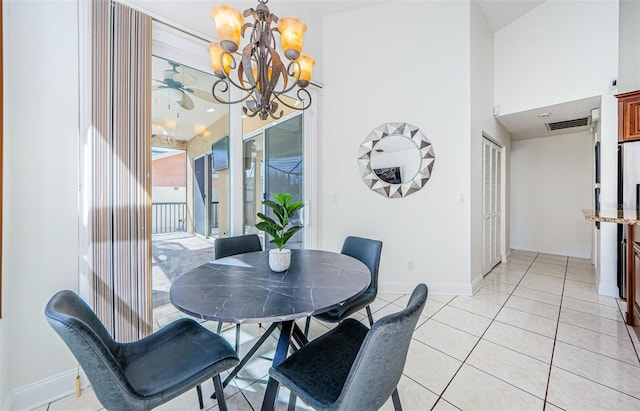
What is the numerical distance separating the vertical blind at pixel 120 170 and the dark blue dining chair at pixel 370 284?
1.32 metres

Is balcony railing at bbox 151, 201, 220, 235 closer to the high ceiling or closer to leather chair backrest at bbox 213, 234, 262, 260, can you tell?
leather chair backrest at bbox 213, 234, 262, 260

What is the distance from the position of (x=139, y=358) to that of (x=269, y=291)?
0.72 meters

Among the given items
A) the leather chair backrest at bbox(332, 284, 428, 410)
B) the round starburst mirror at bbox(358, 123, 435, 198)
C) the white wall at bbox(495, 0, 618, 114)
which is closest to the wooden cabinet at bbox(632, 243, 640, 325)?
the round starburst mirror at bbox(358, 123, 435, 198)

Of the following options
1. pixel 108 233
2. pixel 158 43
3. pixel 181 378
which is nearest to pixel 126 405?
pixel 181 378

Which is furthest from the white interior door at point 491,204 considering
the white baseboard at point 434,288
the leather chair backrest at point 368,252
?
the leather chair backrest at point 368,252

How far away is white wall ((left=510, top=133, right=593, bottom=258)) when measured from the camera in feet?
15.9

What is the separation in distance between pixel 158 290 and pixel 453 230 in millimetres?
3266

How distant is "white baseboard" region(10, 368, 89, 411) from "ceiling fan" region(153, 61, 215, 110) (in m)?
2.13

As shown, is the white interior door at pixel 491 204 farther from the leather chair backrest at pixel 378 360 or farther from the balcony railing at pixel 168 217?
the balcony railing at pixel 168 217

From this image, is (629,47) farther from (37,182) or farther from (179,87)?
(37,182)

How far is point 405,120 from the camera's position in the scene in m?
3.27

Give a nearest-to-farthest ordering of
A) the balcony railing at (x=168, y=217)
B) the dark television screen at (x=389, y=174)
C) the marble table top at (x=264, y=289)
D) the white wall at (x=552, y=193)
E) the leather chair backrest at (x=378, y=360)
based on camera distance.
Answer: the leather chair backrest at (x=378, y=360), the marble table top at (x=264, y=289), the balcony railing at (x=168, y=217), the dark television screen at (x=389, y=174), the white wall at (x=552, y=193)

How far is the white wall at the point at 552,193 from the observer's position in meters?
4.84

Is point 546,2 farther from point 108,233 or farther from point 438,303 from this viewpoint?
point 108,233
